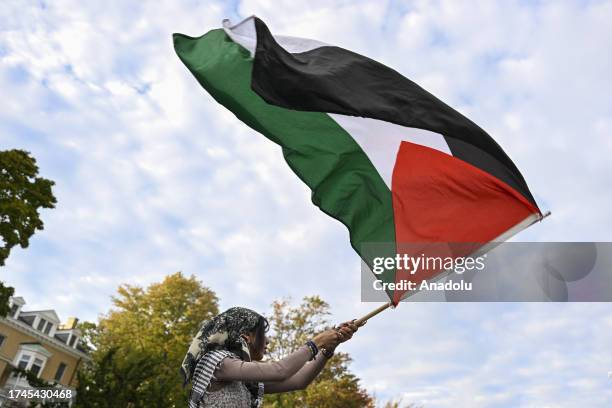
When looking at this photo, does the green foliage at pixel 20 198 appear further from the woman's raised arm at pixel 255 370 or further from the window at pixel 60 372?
the window at pixel 60 372

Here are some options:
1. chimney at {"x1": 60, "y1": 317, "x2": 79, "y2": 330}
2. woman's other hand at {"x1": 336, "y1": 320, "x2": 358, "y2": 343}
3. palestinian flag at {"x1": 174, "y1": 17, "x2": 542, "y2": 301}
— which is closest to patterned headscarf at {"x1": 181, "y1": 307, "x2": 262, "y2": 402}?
woman's other hand at {"x1": 336, "y1": 320, "x2": 358, "y2": 343}

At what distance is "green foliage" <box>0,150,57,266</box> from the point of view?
57.9ft

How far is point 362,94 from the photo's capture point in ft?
15.5

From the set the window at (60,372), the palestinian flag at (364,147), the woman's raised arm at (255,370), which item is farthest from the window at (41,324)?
the woman's raised arm at (255,370)

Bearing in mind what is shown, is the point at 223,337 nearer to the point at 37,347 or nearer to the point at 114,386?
the point at 114,386

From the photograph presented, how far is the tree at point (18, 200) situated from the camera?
17.6 metres

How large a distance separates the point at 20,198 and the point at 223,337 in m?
18.7

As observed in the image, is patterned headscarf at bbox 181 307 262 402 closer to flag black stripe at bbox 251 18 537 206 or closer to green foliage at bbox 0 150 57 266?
flag black stripe at bbox 251 18 537 206

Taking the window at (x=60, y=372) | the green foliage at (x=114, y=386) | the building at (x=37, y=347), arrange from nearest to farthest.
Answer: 1. the green foliage at (x=114, y=386)
2. the building at (x=37, y=347)
3. the window at (x=60, y=372)

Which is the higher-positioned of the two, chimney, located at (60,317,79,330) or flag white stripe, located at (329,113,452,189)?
chimney, located at (60,317,79,330)

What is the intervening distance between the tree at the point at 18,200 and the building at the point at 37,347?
19255mm

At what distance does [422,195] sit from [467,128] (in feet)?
2.94

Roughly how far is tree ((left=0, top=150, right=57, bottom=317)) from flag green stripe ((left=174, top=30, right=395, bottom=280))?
1632cm

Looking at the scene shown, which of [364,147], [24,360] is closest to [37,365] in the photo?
[24,360]
